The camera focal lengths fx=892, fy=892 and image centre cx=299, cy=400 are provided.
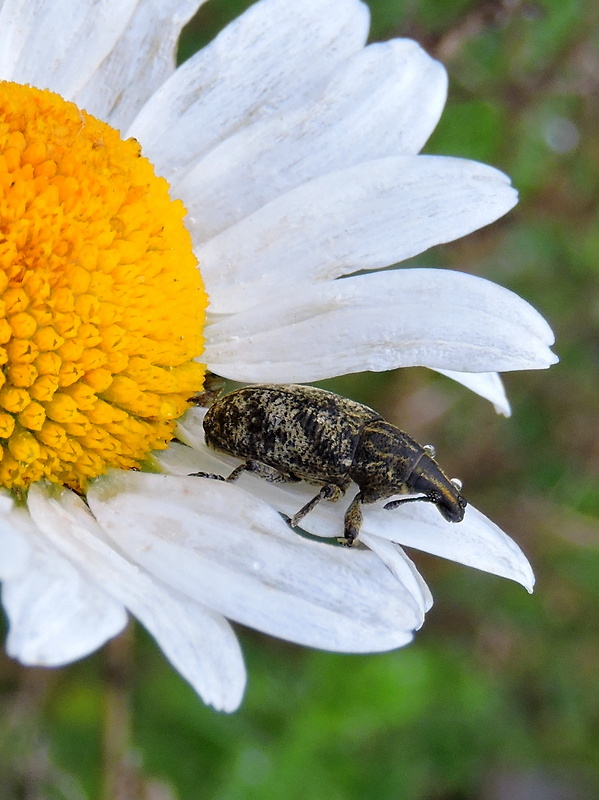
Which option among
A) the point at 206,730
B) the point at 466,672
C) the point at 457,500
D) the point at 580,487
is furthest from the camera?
the point at 580,487

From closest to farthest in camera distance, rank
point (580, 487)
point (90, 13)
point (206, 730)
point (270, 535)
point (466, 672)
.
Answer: point (270, 535), point (90, 13), point (206, 730), point (466, 672), point (580, 487)

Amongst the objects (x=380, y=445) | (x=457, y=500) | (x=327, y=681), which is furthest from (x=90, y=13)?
(x=327, y=681)

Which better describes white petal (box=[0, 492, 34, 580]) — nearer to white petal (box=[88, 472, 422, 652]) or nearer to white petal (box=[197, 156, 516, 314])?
white petal (box=[88, 472, 422, 652])

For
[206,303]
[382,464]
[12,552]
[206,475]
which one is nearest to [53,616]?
[12,552]

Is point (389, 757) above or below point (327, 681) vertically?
below

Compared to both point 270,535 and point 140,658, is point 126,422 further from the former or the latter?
point 140,658

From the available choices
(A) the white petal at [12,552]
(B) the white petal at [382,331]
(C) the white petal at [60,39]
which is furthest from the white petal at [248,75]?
(A) the white petal at [12,552]

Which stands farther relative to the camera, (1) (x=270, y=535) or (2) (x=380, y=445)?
(2) (x=380, y=445)

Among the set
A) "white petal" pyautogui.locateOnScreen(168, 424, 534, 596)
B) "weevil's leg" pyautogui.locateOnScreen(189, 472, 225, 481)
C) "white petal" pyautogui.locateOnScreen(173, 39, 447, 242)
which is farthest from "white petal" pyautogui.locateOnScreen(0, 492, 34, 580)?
"white petal" pyautogui.locateOnScreen(173, 39, 447, 242)

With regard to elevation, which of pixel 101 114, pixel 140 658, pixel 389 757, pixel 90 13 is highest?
pixel 90 13
